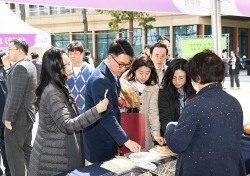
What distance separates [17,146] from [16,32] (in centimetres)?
374

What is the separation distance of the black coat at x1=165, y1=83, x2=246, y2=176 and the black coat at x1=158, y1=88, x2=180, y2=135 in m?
0.96

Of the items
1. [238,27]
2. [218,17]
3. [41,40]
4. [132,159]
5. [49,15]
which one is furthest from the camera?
[49,15]

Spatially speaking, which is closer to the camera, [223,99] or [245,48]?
[223,99]

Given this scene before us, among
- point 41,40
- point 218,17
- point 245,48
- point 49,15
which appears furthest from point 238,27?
point 218,17

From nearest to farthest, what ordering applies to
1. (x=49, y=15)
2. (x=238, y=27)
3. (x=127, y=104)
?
(x=127, y=104) < (x=238, y=27) < (x=49, y=15)

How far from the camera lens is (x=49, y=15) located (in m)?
28.0

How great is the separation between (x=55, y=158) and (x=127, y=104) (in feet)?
2.48

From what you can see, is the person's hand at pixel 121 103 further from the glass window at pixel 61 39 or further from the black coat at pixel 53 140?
the glass window at pixel 61 39

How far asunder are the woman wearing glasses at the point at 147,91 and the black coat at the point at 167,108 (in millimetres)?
40

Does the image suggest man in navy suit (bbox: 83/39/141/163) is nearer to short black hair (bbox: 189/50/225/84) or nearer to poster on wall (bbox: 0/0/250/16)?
poster on wall (bbox: 0/0/250/16)

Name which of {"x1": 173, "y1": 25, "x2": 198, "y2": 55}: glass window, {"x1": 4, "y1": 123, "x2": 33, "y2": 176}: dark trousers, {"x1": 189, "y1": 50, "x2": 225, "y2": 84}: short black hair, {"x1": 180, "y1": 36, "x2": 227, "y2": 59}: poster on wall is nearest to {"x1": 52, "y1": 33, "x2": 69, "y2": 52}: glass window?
{"x1": 173, "y1": 25, "x2": 198, "y2": 55}: glass window

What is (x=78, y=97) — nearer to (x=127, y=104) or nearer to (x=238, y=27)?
(x=127, y=104)

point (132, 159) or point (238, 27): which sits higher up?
point (238, 27)

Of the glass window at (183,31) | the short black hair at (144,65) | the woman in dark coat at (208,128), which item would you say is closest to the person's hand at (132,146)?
the woman in dark coat at (208,128)
